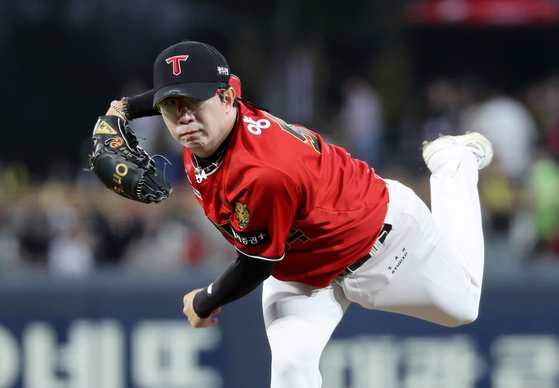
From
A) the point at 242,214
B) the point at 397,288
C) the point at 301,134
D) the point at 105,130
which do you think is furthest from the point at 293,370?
the point at 105,130

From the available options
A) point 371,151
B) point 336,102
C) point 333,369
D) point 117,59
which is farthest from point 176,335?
point 117,59

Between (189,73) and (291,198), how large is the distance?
2.03 feet

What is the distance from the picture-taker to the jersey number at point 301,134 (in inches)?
125

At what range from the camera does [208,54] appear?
296cm

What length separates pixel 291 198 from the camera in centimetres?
298

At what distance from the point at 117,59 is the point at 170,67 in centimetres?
737

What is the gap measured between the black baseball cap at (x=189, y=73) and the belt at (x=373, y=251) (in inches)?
42.9

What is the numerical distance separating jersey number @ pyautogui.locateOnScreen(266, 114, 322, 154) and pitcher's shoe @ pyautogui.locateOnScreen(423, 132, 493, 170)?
0.96 meters

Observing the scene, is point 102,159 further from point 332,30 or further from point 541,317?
point 332,30

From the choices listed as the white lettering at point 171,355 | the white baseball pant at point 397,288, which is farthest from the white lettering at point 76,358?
the white baseball pant at point 397,288

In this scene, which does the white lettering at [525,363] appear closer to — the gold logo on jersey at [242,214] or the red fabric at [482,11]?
the gold logo on jersey at [242,214]

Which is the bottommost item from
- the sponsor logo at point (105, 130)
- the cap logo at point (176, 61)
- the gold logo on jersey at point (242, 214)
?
the gold logo on jersey at point (242, 214)

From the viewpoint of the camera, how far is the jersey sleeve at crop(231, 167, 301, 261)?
289 cm

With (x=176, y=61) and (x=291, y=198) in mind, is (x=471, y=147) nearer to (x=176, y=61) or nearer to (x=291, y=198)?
(x=291, y=198)
